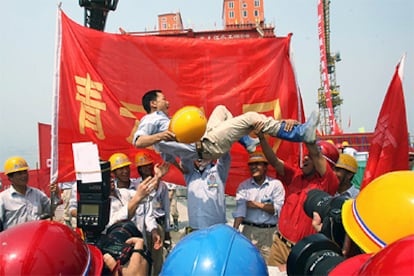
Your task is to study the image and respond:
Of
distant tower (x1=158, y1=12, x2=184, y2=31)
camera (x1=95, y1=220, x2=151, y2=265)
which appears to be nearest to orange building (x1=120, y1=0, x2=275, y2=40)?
distant tower (x1=158, y1=12, x2=184, y2=31)

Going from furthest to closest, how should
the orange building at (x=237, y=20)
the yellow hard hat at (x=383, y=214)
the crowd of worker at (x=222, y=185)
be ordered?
the orange building at (x=237, y=20) < the crowd of worker at (x=222, y=185) < the yellow hard hat at (x=383, y=214)

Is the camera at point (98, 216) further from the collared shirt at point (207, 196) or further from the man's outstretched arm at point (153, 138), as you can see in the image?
the collared shirt at point (207, 196)

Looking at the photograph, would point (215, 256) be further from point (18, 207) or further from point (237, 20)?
point (237, 20)

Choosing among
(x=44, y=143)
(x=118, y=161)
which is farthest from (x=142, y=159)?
(x=44, y=143)

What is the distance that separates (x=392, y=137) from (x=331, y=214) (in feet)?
6.09

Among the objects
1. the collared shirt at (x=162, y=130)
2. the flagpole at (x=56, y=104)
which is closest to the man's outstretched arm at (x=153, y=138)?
the collared shirt at (x=162, y=130)

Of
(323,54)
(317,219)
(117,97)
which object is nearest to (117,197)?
(117,97)

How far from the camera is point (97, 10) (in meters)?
13.0

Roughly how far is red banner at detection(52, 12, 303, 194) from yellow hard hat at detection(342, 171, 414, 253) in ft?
9.89

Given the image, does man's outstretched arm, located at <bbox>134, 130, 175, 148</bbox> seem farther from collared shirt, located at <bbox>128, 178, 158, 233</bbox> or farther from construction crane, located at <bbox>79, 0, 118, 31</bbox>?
construction crane, located at <bbox>79, 0, 118, 31</bbox>

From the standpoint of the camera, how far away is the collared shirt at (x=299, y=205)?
10.4 feet

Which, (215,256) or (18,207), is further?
(18,207)

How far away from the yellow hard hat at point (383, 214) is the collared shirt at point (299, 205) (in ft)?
4.45

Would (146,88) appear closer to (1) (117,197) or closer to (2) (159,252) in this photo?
(1) (117,197)
